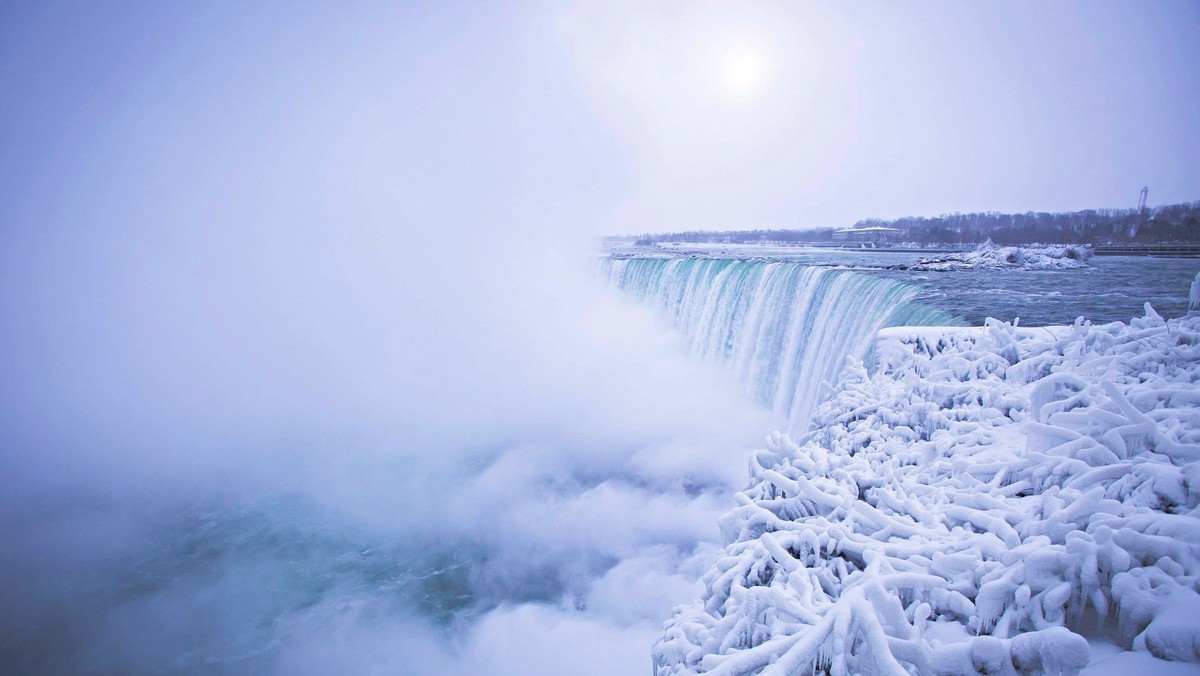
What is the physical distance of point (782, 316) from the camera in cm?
1479

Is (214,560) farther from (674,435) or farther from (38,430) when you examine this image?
(38,430)

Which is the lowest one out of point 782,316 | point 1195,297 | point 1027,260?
point 782,316

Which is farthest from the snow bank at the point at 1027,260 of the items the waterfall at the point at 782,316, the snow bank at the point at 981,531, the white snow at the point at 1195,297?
the snow bank at the point at 981,531

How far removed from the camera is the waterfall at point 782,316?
398 inches

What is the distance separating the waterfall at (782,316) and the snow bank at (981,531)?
2.33 meters

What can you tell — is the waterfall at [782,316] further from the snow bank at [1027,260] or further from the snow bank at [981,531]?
the snow bank at [1027,260]

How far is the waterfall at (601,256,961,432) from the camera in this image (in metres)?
10.1

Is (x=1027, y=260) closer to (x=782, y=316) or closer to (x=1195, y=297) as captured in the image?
(x=782, y=316)

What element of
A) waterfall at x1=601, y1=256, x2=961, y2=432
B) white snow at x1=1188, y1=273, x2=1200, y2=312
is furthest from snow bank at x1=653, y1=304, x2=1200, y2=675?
waterfall at x1=601, y1=256, x2=961, y2=432

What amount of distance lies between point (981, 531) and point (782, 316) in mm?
12957

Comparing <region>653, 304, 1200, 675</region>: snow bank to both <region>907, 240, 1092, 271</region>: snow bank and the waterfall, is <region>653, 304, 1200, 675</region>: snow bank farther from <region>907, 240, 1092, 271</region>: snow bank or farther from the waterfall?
<region>907, 240, 1092, 271</region>: snow bank

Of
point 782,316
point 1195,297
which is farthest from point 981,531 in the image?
point 782,316

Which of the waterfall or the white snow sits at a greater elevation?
the white snow

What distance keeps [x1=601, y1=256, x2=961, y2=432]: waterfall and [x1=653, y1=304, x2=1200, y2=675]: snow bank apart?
7.64ft
